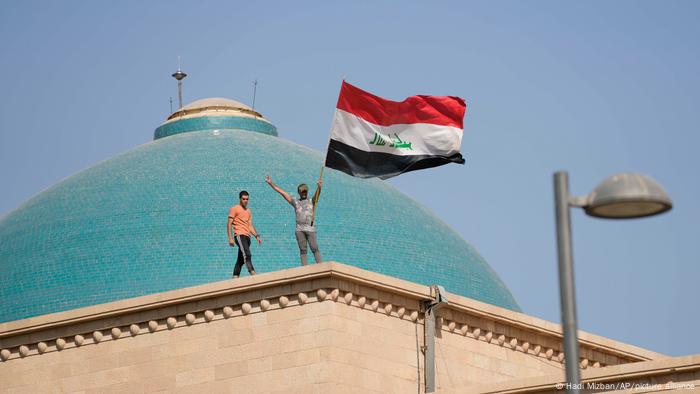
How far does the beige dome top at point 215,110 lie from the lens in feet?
81.1

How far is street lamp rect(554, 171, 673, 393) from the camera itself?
968 centimetres

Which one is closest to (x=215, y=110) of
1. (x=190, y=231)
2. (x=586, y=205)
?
(x=190, y=231)

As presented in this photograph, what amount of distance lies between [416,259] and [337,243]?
3.77ft

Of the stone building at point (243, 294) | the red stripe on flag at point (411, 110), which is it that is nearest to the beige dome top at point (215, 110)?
the stone building at point (243, 294)

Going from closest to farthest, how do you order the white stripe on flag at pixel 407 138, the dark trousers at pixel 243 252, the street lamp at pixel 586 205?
the street lamp at pixel 586 205 → the dark trousers at pixel 243 252 → the white stripe on flag at pixel 407 138

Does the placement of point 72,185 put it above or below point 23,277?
above

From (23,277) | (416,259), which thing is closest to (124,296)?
(23,277)

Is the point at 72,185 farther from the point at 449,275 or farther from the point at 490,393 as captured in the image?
the point at 490,393

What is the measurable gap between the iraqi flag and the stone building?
58.7 inches

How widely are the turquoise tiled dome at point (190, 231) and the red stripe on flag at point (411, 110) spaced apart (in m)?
2.77

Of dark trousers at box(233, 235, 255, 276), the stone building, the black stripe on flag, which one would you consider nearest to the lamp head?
the stone building

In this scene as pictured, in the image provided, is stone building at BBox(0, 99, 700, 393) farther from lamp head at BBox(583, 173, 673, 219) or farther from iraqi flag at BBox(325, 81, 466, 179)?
lamp head at BBox(583, 173, 673, 219)

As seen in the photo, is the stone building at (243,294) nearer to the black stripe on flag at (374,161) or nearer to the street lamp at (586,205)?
the black stripe on flag at (374,161)

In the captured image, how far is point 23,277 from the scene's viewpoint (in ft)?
70.4
